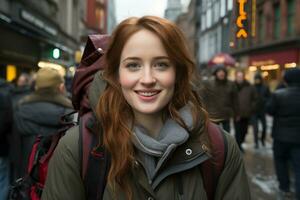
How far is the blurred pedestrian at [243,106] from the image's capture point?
990cm

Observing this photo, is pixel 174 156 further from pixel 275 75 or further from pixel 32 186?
pixel 275 75

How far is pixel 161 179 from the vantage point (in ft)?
6.37

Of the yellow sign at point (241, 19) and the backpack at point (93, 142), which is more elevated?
the yellow sign at point (241, 19)

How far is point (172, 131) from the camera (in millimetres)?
2031

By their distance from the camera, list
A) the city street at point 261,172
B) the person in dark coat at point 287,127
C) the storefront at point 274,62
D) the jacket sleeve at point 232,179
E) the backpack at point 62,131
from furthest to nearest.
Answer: the storefront at point 274,62 → the city street at point 261,172 → the person in dark coat at point 287,127 → the backpack at point 62,131 → the jacket sleeve at point 232,179

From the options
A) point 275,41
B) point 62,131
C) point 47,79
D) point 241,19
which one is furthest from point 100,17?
point 62,131

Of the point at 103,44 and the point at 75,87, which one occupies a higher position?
the point at 103,44

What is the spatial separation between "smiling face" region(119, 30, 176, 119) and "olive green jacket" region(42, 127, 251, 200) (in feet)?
0.79

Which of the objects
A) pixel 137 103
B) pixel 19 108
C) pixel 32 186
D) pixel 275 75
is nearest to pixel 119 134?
pixel 137 103

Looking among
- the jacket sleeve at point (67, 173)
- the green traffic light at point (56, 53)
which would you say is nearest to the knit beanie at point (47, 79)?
the jacket sleeve at point (67, 173)

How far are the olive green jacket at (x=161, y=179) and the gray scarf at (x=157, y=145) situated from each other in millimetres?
33

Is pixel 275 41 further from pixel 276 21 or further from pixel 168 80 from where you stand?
pixel 168 80

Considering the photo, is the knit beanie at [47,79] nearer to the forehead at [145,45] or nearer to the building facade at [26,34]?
the forehead at [145,45]

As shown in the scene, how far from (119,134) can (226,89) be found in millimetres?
6805
